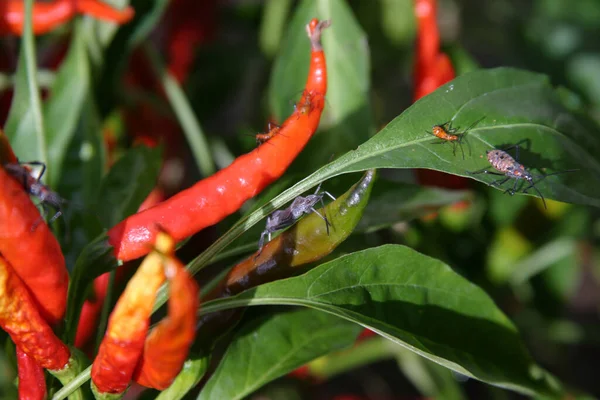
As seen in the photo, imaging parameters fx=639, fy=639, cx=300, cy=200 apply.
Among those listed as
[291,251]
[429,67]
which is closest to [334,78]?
[429,67]

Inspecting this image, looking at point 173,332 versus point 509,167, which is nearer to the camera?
point 173,332

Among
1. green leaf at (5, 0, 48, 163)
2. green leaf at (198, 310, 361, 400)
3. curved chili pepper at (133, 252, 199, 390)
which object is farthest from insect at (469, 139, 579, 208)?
green leaf at (5, 0, 48, 163)

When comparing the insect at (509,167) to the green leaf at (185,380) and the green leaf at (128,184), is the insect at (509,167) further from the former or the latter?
the green leaf at (128,184)

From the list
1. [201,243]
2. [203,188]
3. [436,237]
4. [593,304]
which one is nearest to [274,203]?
[203,188]

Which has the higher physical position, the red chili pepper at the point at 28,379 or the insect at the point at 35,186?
the insect at the point at 35,186

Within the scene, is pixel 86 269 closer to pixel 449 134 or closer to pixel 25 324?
pixel 25 324

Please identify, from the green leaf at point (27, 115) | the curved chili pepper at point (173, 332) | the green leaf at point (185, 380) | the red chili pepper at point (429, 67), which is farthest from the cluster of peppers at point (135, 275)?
the red chili pepper at point (429, 67)

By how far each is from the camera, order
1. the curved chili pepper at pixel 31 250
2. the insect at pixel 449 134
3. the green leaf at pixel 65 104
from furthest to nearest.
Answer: the green leaf at pixel 65 104, the insect at pixel 449 134, the curved chili pepper at pixel 31 250
